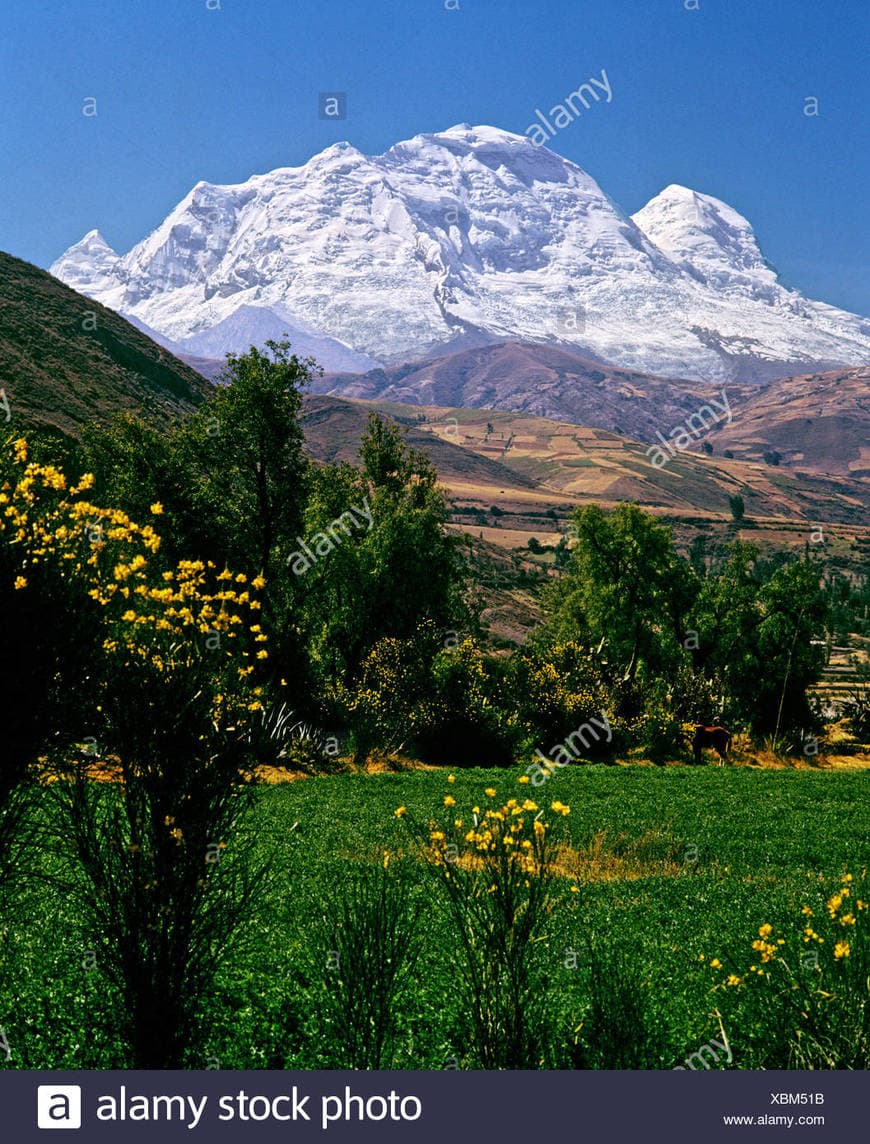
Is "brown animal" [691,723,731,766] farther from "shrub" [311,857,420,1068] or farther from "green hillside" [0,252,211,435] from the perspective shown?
"green hillside" [0,252,211,435]

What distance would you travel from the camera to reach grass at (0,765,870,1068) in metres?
7.83

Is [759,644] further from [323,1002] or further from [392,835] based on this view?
[323,1002]

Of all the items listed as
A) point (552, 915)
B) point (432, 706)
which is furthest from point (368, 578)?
point (552, 915)

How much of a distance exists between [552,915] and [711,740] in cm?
2313

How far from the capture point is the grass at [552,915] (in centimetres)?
783

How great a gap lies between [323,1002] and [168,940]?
7.55 ft

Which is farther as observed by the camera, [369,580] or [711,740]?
[369,580]

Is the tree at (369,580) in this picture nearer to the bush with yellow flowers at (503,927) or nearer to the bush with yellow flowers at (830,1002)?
the bush with yellow flowers at (503,927)

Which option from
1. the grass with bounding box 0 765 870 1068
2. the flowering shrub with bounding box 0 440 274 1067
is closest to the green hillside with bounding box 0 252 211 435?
the grass with bounding box 0 765 870 1068

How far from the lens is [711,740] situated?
33.8m

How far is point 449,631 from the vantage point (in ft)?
116

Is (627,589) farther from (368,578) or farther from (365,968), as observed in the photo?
(365,968)

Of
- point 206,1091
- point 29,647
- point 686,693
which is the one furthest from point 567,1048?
point 686,693

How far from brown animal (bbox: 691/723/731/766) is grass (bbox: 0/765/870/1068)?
593 cm
